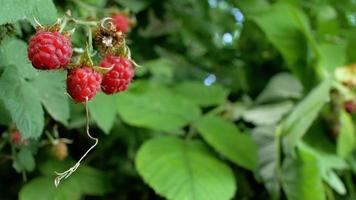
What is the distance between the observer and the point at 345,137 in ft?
3.95

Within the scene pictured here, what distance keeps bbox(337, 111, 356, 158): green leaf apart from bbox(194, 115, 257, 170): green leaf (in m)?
0.17

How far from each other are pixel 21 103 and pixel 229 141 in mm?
495

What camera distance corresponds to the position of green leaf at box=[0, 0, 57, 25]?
0.60 metres

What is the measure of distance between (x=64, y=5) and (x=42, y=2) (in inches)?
14.9

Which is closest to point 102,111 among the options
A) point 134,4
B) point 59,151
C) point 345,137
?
point 59,151

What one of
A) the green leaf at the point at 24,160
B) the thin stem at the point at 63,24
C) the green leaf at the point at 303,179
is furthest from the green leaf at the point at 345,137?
the thin stem at the point at 63,24

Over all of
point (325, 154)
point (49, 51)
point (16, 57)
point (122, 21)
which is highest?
point (49, 51)

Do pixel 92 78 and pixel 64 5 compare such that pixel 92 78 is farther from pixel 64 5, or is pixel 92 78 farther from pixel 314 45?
pixel 314 45

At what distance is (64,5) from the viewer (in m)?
1.02

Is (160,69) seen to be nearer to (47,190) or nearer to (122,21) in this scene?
(122,21)

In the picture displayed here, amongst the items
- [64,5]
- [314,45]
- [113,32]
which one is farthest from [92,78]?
[314,45]

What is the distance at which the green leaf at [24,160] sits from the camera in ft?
3.06

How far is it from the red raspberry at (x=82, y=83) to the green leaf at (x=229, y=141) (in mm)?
542

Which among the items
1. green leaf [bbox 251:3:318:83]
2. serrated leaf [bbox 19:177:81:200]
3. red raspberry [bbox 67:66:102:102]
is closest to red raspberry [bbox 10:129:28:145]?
serrated leaf [bbox 19:177:81:200]
